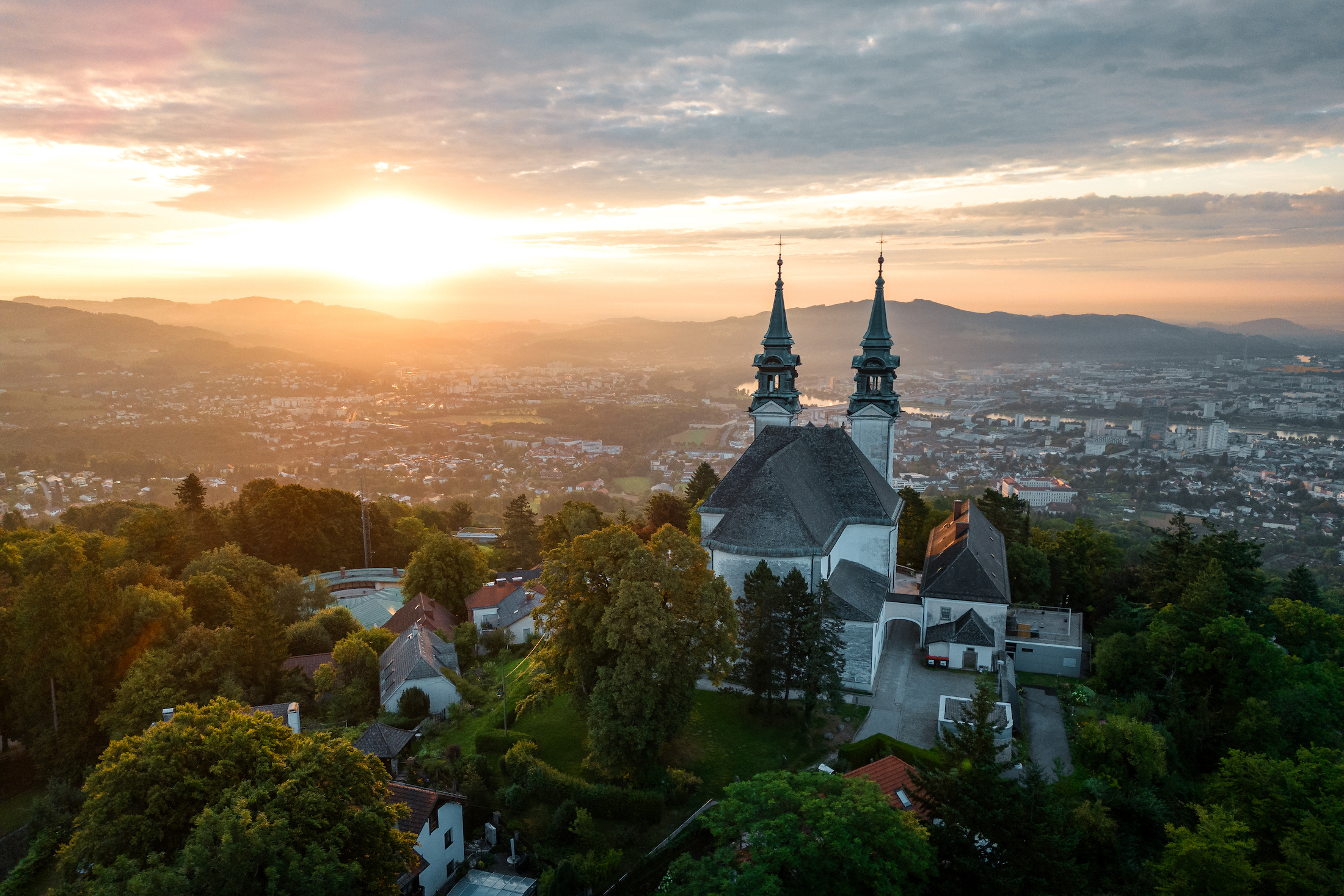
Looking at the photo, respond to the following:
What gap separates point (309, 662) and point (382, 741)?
10952 mm

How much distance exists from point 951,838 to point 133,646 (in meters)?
29.9

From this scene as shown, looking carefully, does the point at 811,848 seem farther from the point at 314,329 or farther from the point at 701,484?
the point at 314,329

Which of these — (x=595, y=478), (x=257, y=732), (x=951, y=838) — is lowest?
(x=595, y=478)

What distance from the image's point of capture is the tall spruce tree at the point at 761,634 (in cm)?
2356

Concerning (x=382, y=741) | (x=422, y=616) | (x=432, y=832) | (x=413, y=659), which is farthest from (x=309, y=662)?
(x=432, y=832)

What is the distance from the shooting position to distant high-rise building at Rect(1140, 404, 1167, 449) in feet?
295

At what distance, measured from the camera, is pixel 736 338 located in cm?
18800

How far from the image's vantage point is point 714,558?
1088 inches

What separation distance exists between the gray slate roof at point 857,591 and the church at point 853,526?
55 millimetres

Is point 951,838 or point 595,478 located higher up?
point 951,838

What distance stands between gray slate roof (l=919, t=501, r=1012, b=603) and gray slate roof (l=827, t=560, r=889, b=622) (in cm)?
215

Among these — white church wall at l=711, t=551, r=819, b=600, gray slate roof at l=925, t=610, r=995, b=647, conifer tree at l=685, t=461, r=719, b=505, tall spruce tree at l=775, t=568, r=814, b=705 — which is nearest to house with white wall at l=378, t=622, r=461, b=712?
white church wall at l=711, t=551, r=819, b=600

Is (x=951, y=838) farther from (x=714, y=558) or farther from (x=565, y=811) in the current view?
(x=714, y=558)

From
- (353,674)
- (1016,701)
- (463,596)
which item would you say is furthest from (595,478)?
(1016,701)
